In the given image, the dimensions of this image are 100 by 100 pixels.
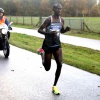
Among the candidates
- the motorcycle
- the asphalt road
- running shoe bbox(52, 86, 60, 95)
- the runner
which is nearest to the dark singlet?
the runner

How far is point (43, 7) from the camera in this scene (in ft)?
329

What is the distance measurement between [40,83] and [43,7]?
93784 mm

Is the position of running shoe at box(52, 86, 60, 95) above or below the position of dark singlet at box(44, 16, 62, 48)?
below

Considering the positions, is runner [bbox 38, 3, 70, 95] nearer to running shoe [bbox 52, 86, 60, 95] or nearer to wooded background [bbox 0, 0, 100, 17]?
Result: running shoe [bbox 52, 86, 60, 95]

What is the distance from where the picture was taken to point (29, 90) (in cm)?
699

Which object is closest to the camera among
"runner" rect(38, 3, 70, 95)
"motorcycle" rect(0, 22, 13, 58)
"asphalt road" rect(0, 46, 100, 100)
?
"asphalt road" rect(0, 46, 100, 100)

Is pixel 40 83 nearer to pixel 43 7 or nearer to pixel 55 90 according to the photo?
pixel 55 90

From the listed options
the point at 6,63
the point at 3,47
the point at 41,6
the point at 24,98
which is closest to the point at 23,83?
the point at 24,98

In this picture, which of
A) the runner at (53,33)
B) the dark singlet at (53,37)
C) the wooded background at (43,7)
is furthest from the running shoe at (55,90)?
the wooded background at (43,7)

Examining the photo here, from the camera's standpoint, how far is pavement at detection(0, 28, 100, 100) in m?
6.49

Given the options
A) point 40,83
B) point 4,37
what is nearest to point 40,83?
point 40,83

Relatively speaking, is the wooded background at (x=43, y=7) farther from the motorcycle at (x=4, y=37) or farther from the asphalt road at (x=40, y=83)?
the asphalt road at (x=40, y=83)

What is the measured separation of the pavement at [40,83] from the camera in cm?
649

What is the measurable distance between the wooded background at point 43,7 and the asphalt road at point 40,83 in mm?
87224
